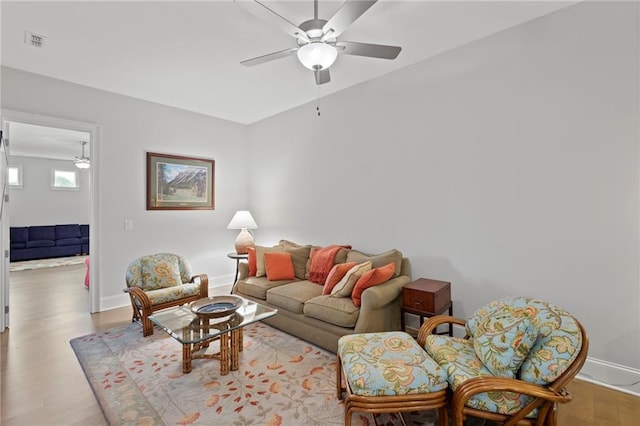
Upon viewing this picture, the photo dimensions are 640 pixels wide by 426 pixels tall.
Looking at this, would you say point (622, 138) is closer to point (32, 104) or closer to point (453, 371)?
point (453, 371)

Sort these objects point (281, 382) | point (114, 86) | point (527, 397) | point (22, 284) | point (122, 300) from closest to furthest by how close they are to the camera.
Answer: point (527, 397) → point (281, 382) → point (114, 86) → point (122, 300) → point (22, 284)

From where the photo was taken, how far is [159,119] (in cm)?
452

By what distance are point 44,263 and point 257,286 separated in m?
6.72

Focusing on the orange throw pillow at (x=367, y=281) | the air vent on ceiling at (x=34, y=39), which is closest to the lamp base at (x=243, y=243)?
the orange throw pillow at (x=367, y=281)

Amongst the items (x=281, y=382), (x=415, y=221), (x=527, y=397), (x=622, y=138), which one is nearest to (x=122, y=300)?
(x=281, y=382)

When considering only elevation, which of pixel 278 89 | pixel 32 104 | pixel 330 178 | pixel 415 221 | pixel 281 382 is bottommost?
pixel 281 382

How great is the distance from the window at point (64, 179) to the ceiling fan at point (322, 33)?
9.49m

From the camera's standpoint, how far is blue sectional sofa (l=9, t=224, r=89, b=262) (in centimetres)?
738

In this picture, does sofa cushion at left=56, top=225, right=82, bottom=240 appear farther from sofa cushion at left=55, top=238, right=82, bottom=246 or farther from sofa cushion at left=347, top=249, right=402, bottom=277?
sofa cushion at left=347, top=249, right=402, bottom=277

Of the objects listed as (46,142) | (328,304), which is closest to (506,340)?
(328,304)

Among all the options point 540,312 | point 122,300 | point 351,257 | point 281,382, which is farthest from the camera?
point 122,300

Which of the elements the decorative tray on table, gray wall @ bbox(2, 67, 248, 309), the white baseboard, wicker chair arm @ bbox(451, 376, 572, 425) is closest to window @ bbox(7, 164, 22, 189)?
gray wall @ bbox(2, 67, 248, 309)

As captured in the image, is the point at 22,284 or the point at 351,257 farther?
the point at 22,284

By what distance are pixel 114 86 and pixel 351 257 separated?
370 cm
